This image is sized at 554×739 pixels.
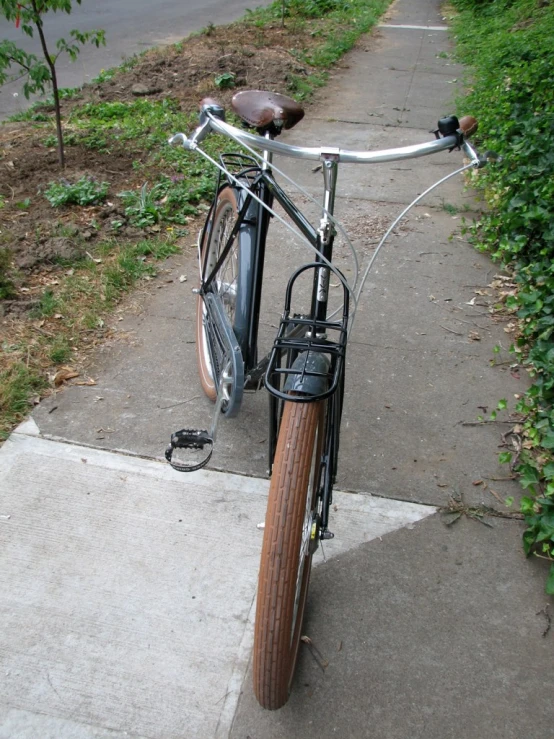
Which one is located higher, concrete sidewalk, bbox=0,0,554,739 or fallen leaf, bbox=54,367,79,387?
fallen leaf, bbox=54,367,79,387

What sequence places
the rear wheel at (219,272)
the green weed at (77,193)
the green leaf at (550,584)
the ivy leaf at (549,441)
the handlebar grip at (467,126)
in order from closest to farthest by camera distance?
the handlebar grip at (467,126)
the green leaf at (550,584)
the ivy leaf at (549,441)
the rear wheel at (219,272)
the green weed at (77,193)

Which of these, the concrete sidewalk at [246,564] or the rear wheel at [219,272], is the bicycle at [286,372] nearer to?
the rear wheel at [219,272]

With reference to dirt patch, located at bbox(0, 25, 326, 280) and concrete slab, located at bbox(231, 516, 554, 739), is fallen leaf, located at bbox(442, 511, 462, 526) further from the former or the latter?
dirt patch, located at bbox(0, 25, 326, 280)

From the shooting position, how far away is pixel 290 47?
9.76 m

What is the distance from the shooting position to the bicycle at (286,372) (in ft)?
5.62

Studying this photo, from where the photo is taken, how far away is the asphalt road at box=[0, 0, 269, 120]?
901 cm

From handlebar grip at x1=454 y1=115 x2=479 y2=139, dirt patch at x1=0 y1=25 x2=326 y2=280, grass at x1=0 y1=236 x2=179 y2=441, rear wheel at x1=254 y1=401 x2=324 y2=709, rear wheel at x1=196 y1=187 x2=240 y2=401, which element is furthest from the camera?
dirt patch at x1=0 y1=25 x2=326 y2=280

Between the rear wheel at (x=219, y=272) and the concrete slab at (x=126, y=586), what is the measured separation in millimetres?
563

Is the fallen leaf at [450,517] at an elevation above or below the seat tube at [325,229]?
below

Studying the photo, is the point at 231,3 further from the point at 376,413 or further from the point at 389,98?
the point at 376,413

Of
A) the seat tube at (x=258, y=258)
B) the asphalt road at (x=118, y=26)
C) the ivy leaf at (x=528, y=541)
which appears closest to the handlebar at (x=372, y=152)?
the seat tube at (x=258, y=258)

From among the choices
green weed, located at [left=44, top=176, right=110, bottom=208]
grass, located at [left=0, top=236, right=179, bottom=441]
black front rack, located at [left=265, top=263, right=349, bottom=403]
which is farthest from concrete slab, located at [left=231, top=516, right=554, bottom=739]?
green weed, located at [left=44, top=176, right=110, bottom=208]

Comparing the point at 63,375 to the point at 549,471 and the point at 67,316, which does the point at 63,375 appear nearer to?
the point at 67,316

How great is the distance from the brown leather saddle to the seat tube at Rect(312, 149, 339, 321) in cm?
51
